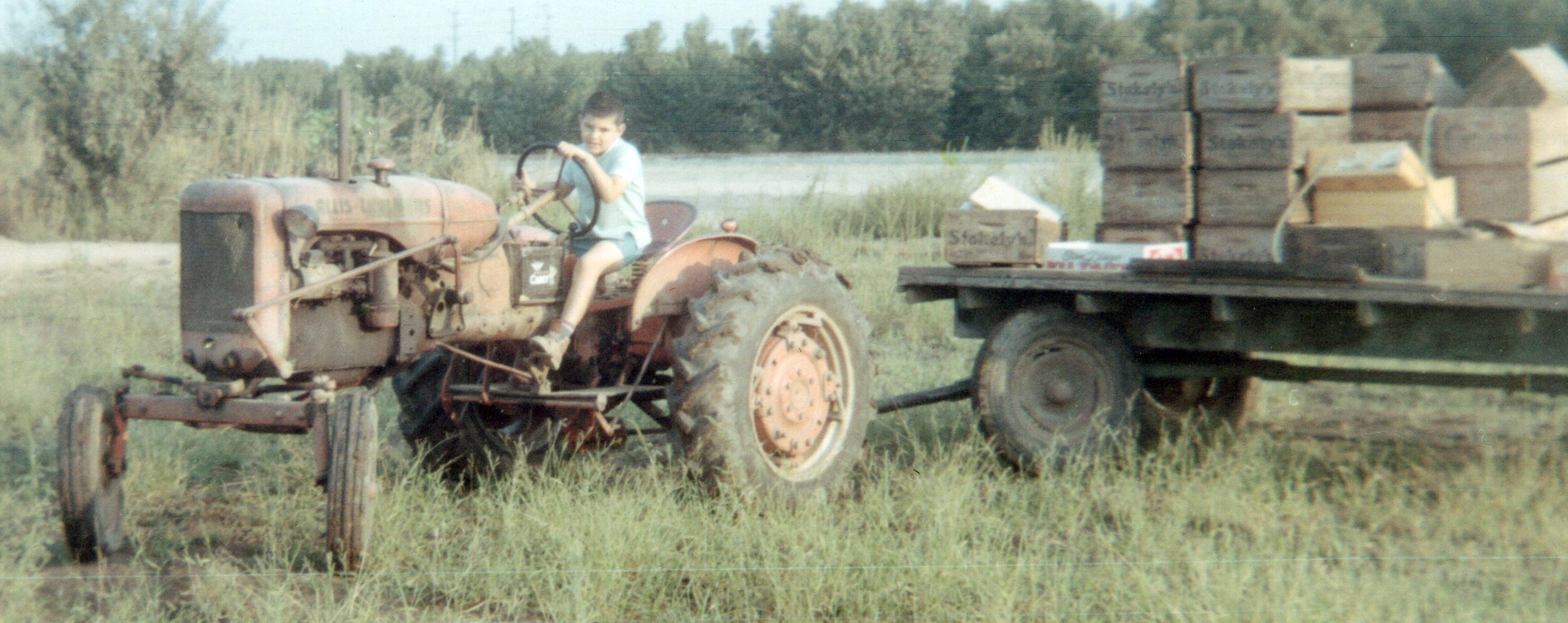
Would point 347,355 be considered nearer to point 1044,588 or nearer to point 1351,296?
point 1044,588

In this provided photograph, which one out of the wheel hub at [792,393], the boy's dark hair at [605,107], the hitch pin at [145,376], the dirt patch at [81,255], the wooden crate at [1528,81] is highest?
the wooden crate at [1528,81]

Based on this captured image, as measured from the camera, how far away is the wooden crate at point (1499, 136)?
474 cm

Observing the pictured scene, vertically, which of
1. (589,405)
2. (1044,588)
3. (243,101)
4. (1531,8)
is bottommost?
(1044,588)

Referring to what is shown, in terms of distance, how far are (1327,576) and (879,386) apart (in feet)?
12.4

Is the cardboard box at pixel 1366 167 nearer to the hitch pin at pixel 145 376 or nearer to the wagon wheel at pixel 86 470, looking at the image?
the hitch pin at pixel 145 376

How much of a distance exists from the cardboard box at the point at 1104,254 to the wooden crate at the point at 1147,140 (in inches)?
13.8

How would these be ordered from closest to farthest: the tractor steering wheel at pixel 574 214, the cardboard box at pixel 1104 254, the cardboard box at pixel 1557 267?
1. the cardboard box at pixel 1557 267
2. the tractor steering wheel at pixel 574 214
3. the cardboard box at pixel 1104 254

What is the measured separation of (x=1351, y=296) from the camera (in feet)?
14.9

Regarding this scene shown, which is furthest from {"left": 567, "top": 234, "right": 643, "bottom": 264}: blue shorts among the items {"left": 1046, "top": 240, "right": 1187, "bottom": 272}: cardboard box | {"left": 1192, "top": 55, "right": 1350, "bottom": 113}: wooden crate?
{"left": 1192, "top": 55, "right": 1350, "bottom": 113}: wooden crate

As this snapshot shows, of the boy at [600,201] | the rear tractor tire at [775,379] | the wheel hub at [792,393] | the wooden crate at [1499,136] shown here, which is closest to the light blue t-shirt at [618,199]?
the boy at [600,201]

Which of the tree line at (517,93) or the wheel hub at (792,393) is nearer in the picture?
the wheel hub at (792,393)

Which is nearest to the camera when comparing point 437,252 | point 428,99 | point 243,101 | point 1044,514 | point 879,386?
point 437,252

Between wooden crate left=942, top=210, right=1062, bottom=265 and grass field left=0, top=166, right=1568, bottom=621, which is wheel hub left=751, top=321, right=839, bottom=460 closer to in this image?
grass field left=0, top=166, right=1568, bottom=621

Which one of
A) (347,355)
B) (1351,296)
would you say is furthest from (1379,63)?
(347,355)
